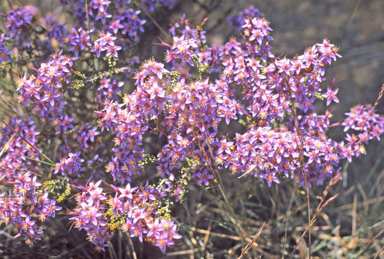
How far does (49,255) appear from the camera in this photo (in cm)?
211

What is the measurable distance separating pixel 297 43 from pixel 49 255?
320 centimetres

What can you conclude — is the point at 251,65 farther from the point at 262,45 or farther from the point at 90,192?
the point at 90,192

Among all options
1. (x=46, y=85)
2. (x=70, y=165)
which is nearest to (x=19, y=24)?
(x=46, y=85)

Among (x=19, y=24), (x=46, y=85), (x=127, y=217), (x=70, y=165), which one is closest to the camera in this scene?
(x=127, y=217)

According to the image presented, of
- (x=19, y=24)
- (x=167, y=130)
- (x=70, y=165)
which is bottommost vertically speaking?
(x=70, y=165)

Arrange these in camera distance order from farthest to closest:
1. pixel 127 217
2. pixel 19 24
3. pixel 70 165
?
pixel 19 24 < pixel 70 165 < pixel 127 217

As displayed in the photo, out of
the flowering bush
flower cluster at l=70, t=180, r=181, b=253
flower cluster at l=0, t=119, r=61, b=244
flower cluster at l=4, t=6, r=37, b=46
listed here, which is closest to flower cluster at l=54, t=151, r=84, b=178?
the flowering bush

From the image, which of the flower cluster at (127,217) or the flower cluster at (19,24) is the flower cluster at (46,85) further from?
the flower cluster at (127,217)

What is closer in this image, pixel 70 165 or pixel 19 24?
pixel 70 165

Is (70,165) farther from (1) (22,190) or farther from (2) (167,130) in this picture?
(2) (167,130)

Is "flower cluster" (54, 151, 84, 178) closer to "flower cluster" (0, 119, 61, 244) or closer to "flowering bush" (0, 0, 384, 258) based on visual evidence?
"flowering bush" (0, 0, 384, 258)

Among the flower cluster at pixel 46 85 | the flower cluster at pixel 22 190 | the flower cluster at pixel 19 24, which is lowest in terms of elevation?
the flower cluster at pixel 22 190

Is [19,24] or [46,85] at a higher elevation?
[19,24]

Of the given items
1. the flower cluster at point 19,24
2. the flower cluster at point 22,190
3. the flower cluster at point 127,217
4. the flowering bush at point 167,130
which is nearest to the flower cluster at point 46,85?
the flowering bush at point 167,130
